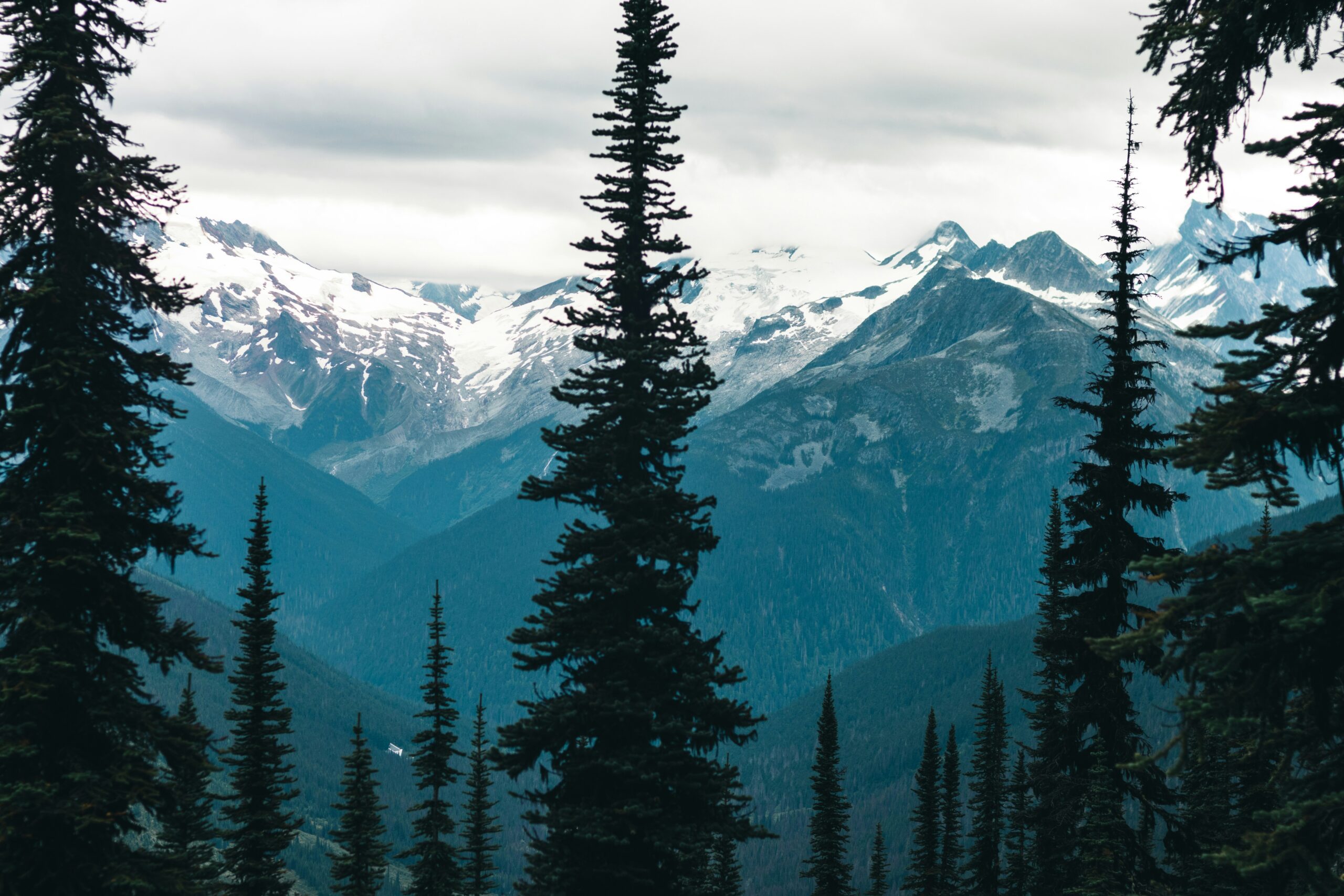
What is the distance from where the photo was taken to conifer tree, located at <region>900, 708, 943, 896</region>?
2795 inches

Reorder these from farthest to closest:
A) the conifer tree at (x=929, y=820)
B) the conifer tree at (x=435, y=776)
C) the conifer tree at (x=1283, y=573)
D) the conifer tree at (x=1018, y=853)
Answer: the conifer tree at (x=929, y=820) < the conifer tree at (x=1018, y=853) < the conifer tree at (x=435, y=776) < the conifer tree at (x=1283, y=573)

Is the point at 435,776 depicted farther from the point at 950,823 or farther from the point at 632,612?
the point at 950,823

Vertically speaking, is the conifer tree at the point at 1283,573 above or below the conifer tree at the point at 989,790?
above

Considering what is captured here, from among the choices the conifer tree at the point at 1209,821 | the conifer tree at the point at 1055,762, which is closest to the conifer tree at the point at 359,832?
the conifer tree at the point at 1055,762

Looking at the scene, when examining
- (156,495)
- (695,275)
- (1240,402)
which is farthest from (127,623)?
(1240,402)

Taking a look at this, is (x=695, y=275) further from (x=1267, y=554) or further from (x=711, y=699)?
(x=1267, y=554)

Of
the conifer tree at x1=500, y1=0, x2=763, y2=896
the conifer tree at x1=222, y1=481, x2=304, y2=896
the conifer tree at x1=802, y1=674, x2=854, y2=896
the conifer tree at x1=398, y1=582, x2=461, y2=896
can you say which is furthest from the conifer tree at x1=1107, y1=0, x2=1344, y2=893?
the conifer tree at x1=802, y1=674, x2=854, y2=896

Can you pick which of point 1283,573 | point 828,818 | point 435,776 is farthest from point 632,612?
point 828,818

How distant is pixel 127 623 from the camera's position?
20266mm

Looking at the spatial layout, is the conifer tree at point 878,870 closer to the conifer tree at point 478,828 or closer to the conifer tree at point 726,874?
the conifer tree at point 726,874

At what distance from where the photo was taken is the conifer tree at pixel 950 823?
71.8 m

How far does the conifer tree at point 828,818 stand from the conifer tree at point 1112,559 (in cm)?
2961

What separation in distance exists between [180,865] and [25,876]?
2498mm

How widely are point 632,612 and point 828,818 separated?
42469mm
